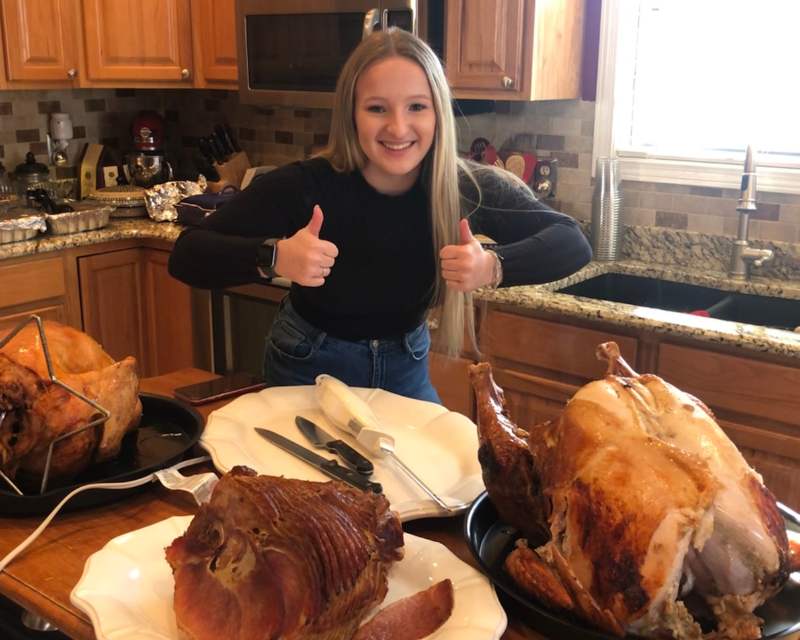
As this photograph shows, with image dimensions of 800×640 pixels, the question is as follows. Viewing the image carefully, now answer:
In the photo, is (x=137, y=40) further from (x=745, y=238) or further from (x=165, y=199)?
(x=745, y=238)

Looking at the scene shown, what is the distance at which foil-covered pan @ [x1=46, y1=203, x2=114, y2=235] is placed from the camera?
3086 mm

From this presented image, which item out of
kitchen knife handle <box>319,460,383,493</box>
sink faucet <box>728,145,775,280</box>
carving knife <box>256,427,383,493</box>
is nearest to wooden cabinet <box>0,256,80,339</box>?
carving knife <box>256,427,383,493</box>

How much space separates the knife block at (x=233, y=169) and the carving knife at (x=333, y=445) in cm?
254

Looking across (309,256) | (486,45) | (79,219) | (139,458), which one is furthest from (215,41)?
(139,458)

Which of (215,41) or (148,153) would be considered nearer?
(215,41)

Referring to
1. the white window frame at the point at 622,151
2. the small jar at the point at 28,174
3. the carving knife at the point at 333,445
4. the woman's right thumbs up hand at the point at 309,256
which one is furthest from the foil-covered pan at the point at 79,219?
the carving knife at the point at 333,445

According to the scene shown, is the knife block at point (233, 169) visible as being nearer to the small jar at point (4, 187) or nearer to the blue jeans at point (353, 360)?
the small jar at point (4, 187)

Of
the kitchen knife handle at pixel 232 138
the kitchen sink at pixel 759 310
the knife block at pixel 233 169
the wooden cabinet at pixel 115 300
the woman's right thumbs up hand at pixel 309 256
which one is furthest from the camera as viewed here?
the kitchen knife handle at pixel 232 138

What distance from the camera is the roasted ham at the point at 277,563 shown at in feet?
2.52

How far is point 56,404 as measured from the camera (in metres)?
1.04

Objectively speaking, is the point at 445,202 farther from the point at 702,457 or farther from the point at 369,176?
the point at 702,457

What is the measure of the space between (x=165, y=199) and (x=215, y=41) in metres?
0.63

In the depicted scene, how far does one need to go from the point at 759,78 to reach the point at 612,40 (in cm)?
45

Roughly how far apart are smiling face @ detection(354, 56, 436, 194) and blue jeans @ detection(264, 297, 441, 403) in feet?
1.15
